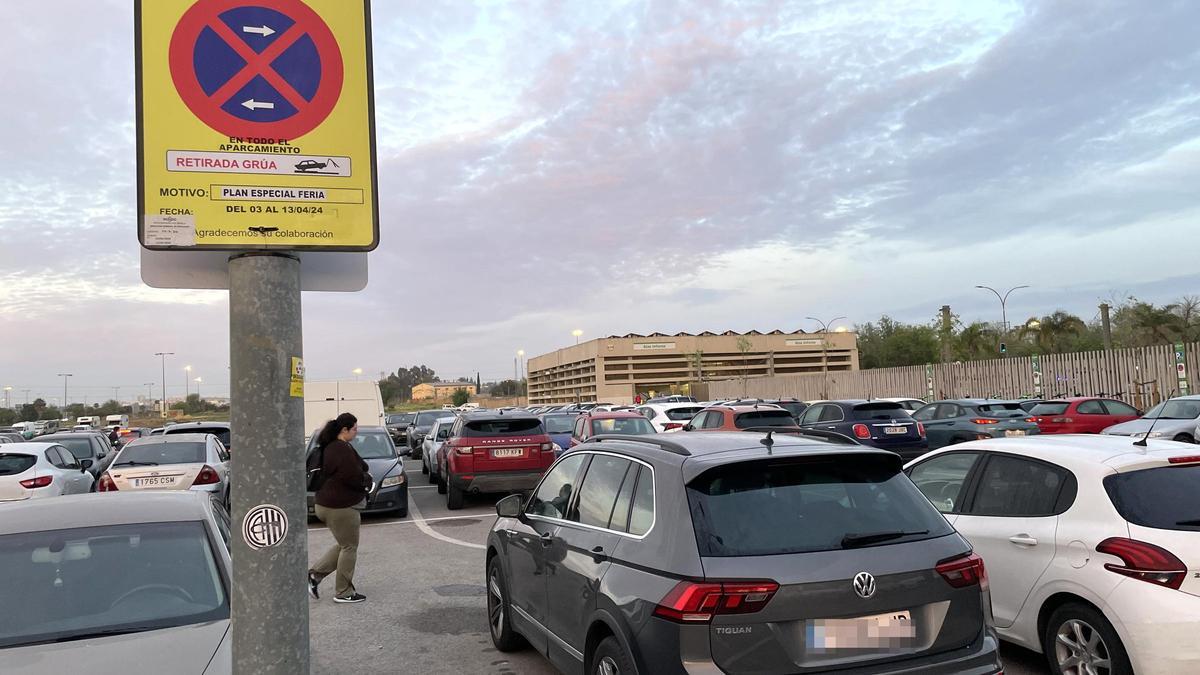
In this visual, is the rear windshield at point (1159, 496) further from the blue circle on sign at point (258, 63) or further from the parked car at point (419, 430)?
the parked car at point (419, 430)

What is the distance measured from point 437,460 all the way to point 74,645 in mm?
14380

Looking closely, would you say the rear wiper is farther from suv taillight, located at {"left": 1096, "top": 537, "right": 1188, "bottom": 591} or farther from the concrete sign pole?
the concrete sign pole

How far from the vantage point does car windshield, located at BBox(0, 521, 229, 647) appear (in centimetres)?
389

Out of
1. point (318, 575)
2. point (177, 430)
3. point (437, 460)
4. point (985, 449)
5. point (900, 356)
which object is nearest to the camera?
point (985, 449)

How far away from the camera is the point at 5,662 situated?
3.56 metres

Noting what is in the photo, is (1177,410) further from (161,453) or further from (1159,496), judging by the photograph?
(161,453)

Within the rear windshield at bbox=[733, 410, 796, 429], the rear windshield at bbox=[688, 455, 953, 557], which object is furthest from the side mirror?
the rear windshield at bbox=[733, 410, 796, 429]

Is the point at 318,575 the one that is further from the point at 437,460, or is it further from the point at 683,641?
the point at 437,460

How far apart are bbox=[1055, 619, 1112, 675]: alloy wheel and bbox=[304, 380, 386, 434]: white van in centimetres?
2324

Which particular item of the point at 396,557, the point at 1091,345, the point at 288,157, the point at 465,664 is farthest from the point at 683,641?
the point at 1091,345

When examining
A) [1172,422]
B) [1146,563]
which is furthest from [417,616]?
[1172,422]

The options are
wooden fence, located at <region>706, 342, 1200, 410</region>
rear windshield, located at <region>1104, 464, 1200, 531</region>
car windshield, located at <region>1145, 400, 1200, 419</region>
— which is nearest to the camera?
rear windshield, located at <region>1104, 464, 1200, 531</region>

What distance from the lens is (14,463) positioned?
1294 cm

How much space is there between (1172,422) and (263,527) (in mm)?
20114
